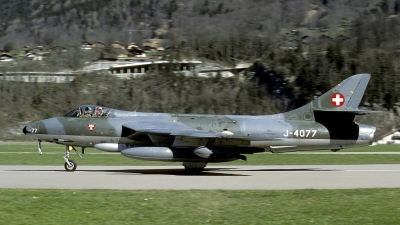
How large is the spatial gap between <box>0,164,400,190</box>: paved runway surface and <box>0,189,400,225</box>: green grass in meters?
1.68

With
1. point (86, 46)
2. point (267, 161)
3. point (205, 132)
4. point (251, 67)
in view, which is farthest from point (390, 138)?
point (86, 46)

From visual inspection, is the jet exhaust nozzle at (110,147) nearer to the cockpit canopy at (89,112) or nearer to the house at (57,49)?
the cockpit canopy at (89,112)

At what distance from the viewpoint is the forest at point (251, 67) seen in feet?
243

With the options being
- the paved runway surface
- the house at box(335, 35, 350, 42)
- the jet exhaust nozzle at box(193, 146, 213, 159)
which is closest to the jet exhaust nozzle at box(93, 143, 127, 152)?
the paved runway surface

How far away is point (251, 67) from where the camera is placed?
87188 mm

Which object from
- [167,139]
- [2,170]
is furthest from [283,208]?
[2,170]

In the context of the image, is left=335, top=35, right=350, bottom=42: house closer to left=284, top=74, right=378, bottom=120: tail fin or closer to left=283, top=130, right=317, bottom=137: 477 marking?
left=284, top=74, right=378, bottom=120: tail fin

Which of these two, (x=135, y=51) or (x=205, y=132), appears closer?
(x=205, y=132)

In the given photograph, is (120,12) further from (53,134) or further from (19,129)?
(53,134)

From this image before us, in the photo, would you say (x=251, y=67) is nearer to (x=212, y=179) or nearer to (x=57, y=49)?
(x=57, y=49)

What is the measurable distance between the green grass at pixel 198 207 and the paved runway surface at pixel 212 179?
1683 mm

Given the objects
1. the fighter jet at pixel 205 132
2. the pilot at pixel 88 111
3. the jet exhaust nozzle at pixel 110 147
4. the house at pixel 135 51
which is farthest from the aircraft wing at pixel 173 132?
the house at pixel 135 51

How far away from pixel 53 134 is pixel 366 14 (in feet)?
247

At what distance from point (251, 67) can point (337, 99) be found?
6451 centimetres
